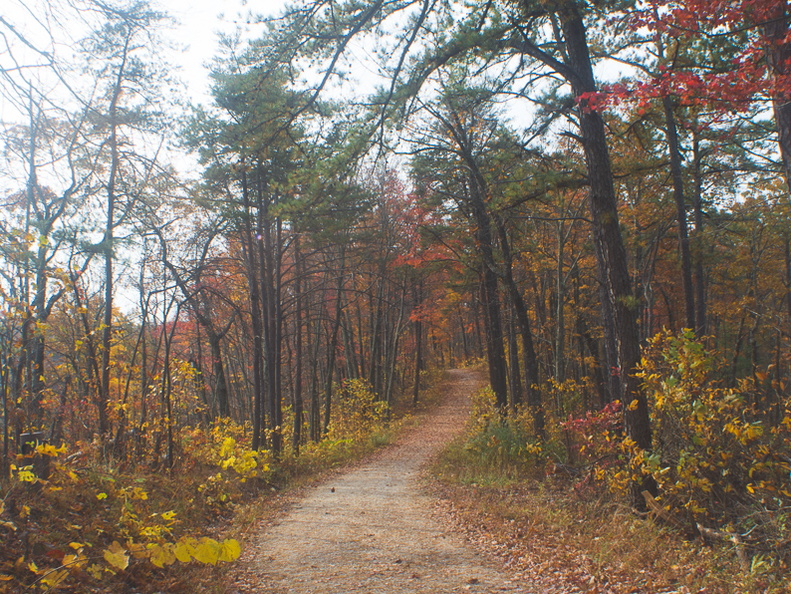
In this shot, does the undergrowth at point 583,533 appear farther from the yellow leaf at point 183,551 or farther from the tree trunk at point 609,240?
the yellow leaf at point 183,551

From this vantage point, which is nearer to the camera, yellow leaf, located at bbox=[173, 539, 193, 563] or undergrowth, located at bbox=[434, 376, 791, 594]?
yellow leaf, located at bbox=[173, 539, 193, 563]

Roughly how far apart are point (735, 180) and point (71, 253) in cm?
1569

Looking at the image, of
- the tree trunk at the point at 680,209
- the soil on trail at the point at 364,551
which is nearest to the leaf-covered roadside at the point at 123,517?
the soil on trail at the point at 364,551

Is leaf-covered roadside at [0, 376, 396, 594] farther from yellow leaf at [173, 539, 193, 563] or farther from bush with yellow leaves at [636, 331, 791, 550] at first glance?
bush with yellow leaves at [636, 331, 791, 550]

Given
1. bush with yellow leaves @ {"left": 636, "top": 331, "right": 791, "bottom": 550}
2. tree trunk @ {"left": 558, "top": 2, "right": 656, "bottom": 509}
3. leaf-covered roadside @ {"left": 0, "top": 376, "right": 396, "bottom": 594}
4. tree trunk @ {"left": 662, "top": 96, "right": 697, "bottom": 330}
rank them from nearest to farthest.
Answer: leaf-covered roadside @ {"left": 0, "top": 376, "right": 396, "bottom": 594}
bush with yellow leaves @ {"left": 636, "top": 331, "right": 791, "bottom": 550}
tree trunk @ {"left": 558, "top": 2, "right": 656, "bottom": 509}
tree trunk @ {"left": 662, "top": 96, "right": 697, "bottom": 330}

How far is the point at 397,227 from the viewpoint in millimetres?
18047

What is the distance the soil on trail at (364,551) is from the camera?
4500mm

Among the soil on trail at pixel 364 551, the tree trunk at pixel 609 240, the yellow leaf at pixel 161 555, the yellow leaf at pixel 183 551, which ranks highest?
the tree trunk at pixel 609 240

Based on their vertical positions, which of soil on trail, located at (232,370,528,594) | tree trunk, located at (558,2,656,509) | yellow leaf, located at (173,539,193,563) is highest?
tree trunk, located at (558,2,656,509)

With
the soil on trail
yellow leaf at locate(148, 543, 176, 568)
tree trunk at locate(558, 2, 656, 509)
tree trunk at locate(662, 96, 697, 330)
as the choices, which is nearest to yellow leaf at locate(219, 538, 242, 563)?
yellow leaf at locate(148, 543, 176, 568)

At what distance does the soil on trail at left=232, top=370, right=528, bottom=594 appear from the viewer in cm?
450

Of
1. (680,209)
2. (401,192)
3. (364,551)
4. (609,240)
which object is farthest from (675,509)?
(401,192)

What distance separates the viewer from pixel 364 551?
5410mm

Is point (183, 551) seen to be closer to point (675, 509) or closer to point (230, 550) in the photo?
point (230, 550)
